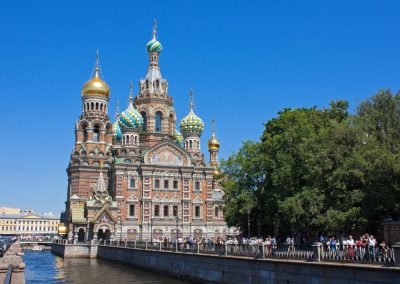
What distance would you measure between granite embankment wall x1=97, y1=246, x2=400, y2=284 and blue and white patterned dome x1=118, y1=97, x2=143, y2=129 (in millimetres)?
28540

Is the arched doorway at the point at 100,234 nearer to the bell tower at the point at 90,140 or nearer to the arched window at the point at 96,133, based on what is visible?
the bell tower at the point at 90,140

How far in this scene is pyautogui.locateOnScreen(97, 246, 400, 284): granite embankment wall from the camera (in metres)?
16.6

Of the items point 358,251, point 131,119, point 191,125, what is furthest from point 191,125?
point 358,251

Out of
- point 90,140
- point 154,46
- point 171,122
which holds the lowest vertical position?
point 90,140

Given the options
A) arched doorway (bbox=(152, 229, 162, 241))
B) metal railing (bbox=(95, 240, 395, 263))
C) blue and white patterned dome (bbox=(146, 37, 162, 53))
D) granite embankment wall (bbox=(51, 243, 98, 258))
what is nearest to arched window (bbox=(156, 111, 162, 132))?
blue and white patterned dome (bbox=(146, 37, 162, 53))

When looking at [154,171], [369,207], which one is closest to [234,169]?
[369,207]

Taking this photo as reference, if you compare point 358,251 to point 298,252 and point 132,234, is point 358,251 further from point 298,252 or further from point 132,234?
point 132,234

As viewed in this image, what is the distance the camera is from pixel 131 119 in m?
65.2

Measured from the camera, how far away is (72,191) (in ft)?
212

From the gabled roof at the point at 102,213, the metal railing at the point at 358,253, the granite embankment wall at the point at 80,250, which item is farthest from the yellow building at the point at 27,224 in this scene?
the metal railing at the point at 358,253

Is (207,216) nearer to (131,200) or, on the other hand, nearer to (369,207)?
(131,200)

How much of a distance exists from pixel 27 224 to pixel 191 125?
9158cm

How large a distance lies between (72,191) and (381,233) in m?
44.0

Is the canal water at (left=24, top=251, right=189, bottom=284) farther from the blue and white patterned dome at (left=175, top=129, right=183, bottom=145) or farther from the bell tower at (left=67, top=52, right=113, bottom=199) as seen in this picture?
the blue and white patterned dome at (left=175, top=129, right=183, bottom=145)
